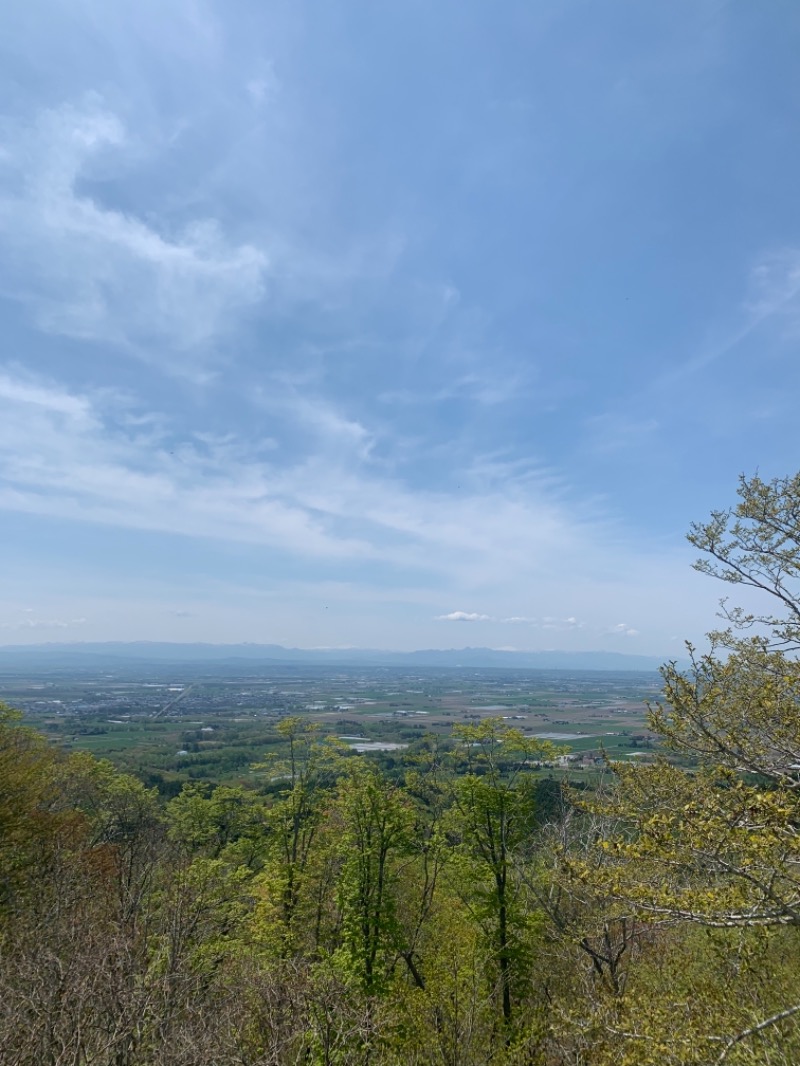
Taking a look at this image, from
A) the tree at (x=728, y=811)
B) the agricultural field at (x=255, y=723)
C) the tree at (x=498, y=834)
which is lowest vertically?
the agricultural field at (x=255, y=723)

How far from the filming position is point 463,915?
16953 millimetres

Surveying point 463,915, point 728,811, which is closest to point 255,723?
point 463,915

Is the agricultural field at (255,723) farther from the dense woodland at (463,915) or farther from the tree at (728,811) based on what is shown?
the tree at (728,811)

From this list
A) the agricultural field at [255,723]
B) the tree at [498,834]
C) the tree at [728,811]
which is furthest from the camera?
the agricultural field at [255,723]

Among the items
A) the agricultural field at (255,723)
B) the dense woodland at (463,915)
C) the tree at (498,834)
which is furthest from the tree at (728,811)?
the agricultural field at (255,723)

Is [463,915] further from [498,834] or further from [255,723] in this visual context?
[255,723]

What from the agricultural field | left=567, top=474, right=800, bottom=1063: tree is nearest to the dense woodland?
left=567, top=474, right=800, bottom=1063: tree

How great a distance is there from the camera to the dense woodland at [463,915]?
22.6 feet

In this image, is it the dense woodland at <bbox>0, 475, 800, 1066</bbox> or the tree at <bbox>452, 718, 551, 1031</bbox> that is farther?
the tree at <bbox>452, 718, 551, 1031</bbox>

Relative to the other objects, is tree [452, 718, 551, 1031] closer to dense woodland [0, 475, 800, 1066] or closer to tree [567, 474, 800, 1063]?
dense woodland [0, 475, 800, 1066]

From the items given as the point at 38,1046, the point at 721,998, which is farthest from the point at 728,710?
the point at 38,1046

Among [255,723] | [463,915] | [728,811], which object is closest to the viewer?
[728,811]

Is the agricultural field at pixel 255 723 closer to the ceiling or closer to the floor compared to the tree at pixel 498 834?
closer to the floor

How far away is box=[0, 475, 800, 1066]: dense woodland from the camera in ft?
22.6
